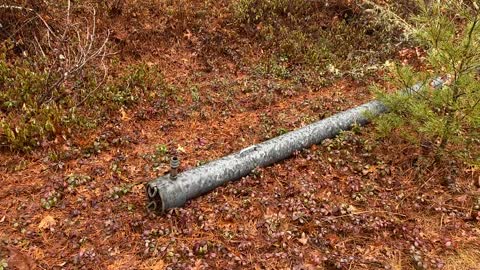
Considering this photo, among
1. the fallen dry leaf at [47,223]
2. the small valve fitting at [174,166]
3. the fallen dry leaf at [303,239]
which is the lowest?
the fallen dry leaf at [303,239]

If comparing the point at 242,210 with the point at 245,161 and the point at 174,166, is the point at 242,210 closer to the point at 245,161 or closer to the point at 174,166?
the point at 245,161

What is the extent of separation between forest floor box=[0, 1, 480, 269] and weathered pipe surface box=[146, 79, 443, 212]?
145 mm

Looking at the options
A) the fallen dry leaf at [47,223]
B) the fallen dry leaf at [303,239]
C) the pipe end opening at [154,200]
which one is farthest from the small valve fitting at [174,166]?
the fallen dry leaf at [303,239]

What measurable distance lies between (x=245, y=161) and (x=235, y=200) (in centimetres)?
56

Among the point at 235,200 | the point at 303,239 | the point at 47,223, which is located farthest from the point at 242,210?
the point at 47,223

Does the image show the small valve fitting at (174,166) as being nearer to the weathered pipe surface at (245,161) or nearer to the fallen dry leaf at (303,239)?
the weathered pipe surface at (245,161)

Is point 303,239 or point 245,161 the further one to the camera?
point 245,161

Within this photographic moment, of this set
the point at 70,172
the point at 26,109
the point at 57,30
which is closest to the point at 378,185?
the point at 70,172

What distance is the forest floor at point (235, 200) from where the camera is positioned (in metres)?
4.64

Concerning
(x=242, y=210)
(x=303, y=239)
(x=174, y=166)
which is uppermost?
(x=174, y=166)

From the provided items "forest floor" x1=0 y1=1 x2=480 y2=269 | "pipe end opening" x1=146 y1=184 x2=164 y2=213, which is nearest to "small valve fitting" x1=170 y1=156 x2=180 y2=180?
"pipe end opening" x1=146 y1=184 x2=164 y2=213

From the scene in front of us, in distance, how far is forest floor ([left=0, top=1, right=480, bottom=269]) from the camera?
4.64 m

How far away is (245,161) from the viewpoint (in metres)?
5.61

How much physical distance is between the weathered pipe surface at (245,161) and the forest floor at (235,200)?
0.14 meters
